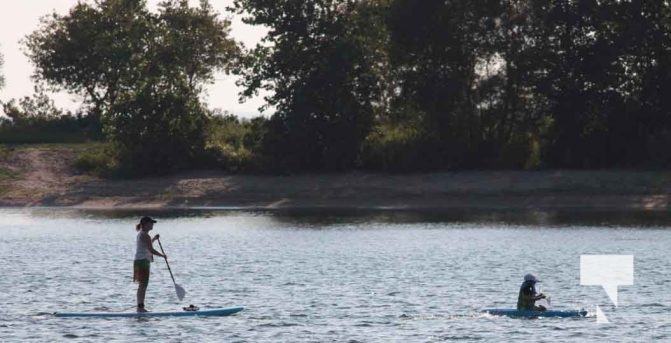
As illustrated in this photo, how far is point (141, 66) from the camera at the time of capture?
10225 cm

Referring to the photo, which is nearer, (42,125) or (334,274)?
(334,274)

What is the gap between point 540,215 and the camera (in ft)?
265

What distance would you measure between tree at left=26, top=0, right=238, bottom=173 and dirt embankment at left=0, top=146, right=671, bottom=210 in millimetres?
3217

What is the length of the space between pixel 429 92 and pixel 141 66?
21014mm

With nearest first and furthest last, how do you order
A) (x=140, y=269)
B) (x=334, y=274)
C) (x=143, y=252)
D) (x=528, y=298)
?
(x=528, y=298)
(x=143, y=252)
(x=140, y=269)
(x=334, y=274)

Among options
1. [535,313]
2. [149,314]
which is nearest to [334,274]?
[149,314]

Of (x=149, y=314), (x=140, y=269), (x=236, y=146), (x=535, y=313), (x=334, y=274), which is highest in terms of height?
(x=236, y=146)

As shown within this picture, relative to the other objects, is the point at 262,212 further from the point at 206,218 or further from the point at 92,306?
the point at 92,306

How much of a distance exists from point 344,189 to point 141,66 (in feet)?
62.7

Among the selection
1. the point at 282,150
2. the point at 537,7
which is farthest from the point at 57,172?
the point at 537,7

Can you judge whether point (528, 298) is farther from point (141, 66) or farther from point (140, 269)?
point (141, 66)

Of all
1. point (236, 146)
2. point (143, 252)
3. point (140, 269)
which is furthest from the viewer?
point (236, 146)

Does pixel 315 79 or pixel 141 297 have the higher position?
pixel 315 79

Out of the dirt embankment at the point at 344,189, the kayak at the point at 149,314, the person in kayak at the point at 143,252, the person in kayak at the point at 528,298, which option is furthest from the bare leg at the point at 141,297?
the dirt embankment at the point at 344,189
